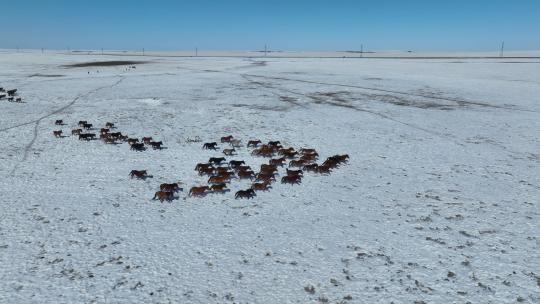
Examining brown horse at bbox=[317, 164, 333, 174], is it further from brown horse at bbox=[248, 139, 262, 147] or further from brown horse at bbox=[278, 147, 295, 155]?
brown horse at bbox=[248, 139, 262, 147]

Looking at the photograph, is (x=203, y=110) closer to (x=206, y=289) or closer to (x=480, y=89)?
(x=206, y=289)

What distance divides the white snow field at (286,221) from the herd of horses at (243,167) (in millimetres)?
216

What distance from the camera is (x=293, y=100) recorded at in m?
21.7

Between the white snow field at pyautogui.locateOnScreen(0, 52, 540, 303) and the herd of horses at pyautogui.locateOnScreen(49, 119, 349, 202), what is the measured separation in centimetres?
22

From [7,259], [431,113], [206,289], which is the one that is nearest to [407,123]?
[431,113]

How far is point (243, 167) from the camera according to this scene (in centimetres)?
979

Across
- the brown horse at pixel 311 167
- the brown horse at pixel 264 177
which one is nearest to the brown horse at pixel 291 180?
the brown horse at pixel 264 177

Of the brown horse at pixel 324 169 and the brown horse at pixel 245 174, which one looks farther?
the brown horse at pixel 324 169

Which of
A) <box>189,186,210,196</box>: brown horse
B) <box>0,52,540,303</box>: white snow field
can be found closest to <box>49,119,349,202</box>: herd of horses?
<box>189,186,210,196</box>: brown horse

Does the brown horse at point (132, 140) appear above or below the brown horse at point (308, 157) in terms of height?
above

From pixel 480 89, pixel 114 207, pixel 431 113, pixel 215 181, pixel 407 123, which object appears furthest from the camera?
pixel 480 89

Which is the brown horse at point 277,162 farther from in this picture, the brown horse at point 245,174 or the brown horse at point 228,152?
the brown horse at point 228,152

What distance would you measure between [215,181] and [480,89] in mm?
22976

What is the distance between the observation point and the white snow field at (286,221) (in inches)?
211
